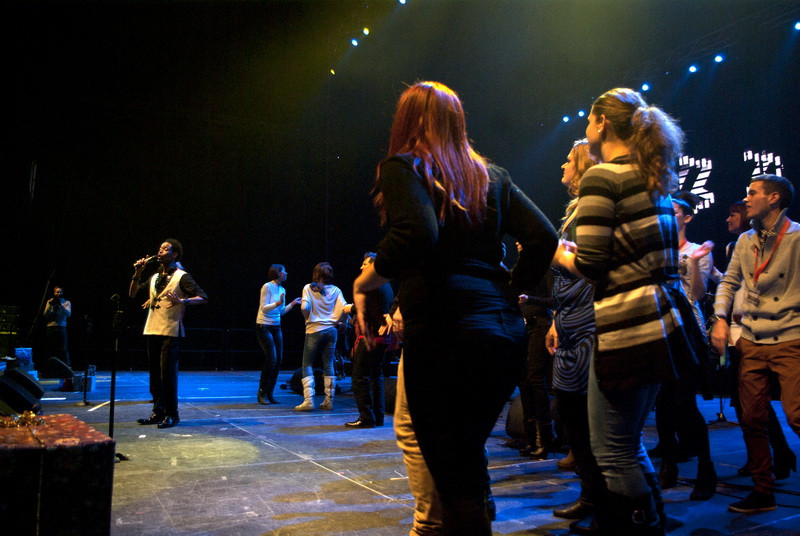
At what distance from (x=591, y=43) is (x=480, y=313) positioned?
11543 millimetres

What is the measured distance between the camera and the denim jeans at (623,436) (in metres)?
1.77

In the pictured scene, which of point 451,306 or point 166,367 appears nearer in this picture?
point 451,306

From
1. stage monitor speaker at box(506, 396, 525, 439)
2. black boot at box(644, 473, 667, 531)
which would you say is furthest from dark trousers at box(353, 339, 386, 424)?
black boot at box(644, 473, 667, 531)

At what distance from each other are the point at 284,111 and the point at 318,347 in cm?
1155

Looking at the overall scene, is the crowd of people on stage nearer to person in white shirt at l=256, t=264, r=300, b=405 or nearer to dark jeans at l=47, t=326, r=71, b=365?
person in white shirt at l=256, t=264, r=300, b=405

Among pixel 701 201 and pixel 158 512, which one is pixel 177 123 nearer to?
pixel 701 201

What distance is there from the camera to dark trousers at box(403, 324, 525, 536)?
4.48 feet

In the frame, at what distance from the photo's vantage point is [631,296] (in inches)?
69.5

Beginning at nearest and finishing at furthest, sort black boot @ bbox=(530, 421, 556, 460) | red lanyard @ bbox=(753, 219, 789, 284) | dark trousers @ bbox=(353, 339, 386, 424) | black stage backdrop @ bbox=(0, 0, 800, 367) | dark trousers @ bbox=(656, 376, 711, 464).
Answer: red lanyard @ bbox=(753, 219, 789, 284)
dark trousers @ bbox=(656, 376, 711, 464)
black boot @ bbox=(530, 421, 556, 460)
dark trousers @ bbox=(353, 339, 386, 424)
black stage backdrop @ bbox=(0, 0, 800, 367)

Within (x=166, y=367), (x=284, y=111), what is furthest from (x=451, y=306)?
(x=284, y=111)

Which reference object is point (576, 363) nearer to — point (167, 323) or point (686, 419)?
point (686, 419)

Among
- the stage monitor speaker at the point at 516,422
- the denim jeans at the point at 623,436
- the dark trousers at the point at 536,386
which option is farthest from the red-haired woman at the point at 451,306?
the stage monitor speaker at the point at 516,422

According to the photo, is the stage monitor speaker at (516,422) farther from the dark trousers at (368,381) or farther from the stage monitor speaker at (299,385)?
the stage monitor speaker at (299,385)

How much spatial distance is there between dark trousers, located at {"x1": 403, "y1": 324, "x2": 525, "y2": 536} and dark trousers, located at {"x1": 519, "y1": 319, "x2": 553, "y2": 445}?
121 inches
